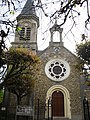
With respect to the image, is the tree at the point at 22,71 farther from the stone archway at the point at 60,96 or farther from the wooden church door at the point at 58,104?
the wooden church door at the point at 58,104

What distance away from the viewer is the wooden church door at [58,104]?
21.2 m

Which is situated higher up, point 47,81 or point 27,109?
point 47,81

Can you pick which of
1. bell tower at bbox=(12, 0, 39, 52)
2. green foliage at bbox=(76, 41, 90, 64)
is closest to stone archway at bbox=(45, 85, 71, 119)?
green foliage at bbox=(76, 41, 90, 64)

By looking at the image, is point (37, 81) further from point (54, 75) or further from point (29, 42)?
point (29, 42)

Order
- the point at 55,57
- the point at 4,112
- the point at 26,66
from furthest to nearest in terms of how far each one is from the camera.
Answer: the point at 55,57 < the point at 4,112 < the point at 26,66

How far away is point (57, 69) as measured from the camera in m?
23.3

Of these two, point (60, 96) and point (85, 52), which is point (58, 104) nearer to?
point (60, 96)

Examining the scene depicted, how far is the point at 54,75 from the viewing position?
22.5 meters

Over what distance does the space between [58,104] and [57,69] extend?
4.18 m

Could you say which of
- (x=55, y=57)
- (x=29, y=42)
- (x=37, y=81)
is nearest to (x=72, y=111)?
(x=37, y=81)

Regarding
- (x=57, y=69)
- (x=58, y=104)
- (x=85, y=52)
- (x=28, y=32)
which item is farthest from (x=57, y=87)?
(x=28, y=32)

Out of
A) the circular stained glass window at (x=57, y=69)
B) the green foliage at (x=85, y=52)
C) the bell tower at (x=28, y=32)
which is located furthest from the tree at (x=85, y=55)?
the bell tower at (x=28, y=32)

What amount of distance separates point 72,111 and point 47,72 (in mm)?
5274

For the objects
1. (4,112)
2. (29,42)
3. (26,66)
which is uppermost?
(29,42)
